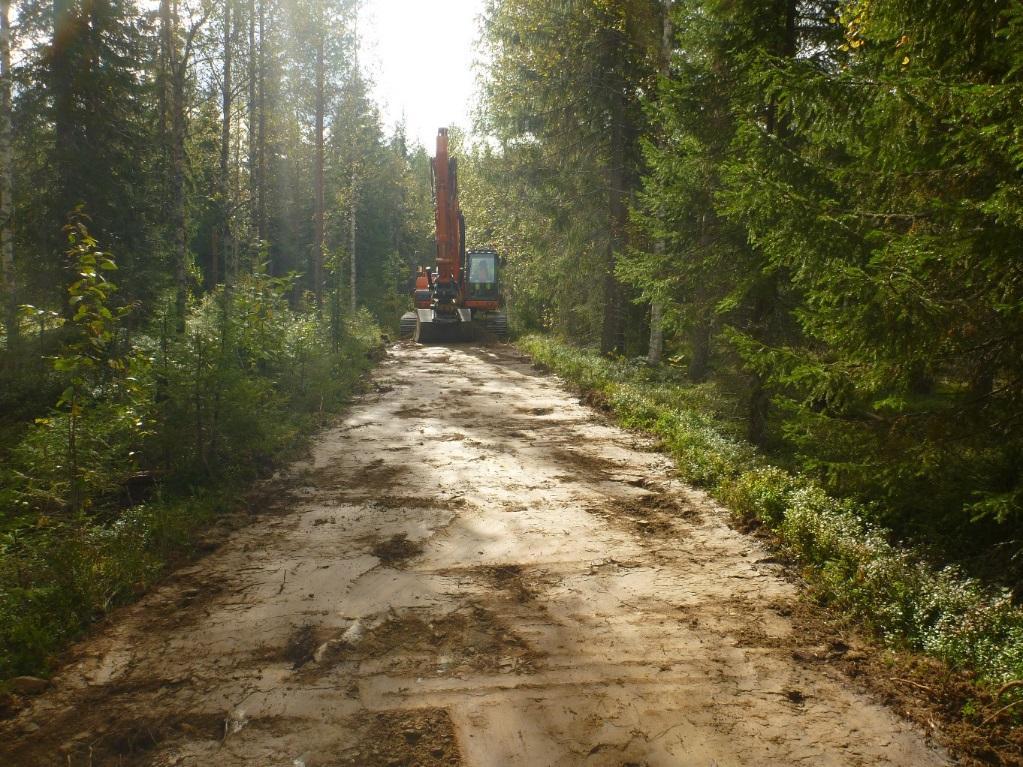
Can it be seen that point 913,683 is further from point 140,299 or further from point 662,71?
point 140,299

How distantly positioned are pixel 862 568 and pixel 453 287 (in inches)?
849

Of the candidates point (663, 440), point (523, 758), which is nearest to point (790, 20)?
point (663, 440)

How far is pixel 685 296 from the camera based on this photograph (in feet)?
34.1

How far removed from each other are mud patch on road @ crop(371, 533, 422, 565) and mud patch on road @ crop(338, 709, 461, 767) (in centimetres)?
216

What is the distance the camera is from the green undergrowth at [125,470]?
4.67m

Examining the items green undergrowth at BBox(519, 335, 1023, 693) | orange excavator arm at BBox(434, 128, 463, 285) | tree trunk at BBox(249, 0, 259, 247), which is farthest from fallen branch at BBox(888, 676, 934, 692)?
tree trunk at BBox(249, 0, 259, 247)

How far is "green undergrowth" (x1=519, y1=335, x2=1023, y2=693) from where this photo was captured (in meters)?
4.04

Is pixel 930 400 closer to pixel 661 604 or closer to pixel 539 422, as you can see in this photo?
pixel 661 604

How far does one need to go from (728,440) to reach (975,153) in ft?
16.9

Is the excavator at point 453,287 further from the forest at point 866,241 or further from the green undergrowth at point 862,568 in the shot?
the green undergrowth at point 862,568

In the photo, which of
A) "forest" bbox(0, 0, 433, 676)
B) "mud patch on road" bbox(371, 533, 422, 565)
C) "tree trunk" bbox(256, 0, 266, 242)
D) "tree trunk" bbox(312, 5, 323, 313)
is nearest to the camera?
"forest" bbox(0, 0, 433, 676)

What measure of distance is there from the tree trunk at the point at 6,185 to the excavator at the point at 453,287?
39.0 feet

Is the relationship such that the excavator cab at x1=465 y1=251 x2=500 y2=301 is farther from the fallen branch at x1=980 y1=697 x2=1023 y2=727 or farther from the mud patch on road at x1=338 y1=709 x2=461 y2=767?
the fallen branch at x1=980 y1=697 x2=1023 y2=727

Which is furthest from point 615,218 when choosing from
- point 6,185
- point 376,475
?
point 6,185
